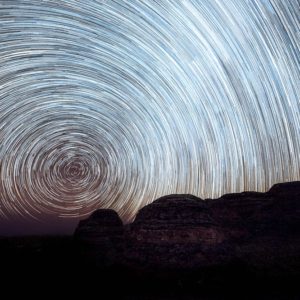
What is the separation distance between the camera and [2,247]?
42312 mm

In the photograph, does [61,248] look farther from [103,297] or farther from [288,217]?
[288,217]

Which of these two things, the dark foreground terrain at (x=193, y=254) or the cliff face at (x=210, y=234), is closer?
the dark foreground terrain at (x=193, y=254)

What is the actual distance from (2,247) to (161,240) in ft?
70.8

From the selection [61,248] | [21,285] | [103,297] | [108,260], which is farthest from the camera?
[61,248]

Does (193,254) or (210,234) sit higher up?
(210,234)

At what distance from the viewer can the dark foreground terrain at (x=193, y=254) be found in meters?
24.9

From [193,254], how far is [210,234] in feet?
8.01

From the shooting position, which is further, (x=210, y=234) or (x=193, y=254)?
(x=210, y=234)

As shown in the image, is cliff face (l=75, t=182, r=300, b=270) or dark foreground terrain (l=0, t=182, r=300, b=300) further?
cliff face (l=75, t=182, r=300, b=270)

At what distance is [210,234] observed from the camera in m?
29.6

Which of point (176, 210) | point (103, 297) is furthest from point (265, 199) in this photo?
point (103, 297)

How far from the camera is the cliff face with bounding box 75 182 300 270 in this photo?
2812cm

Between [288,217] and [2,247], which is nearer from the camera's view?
[288,217]

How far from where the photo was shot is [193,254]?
28000mm
